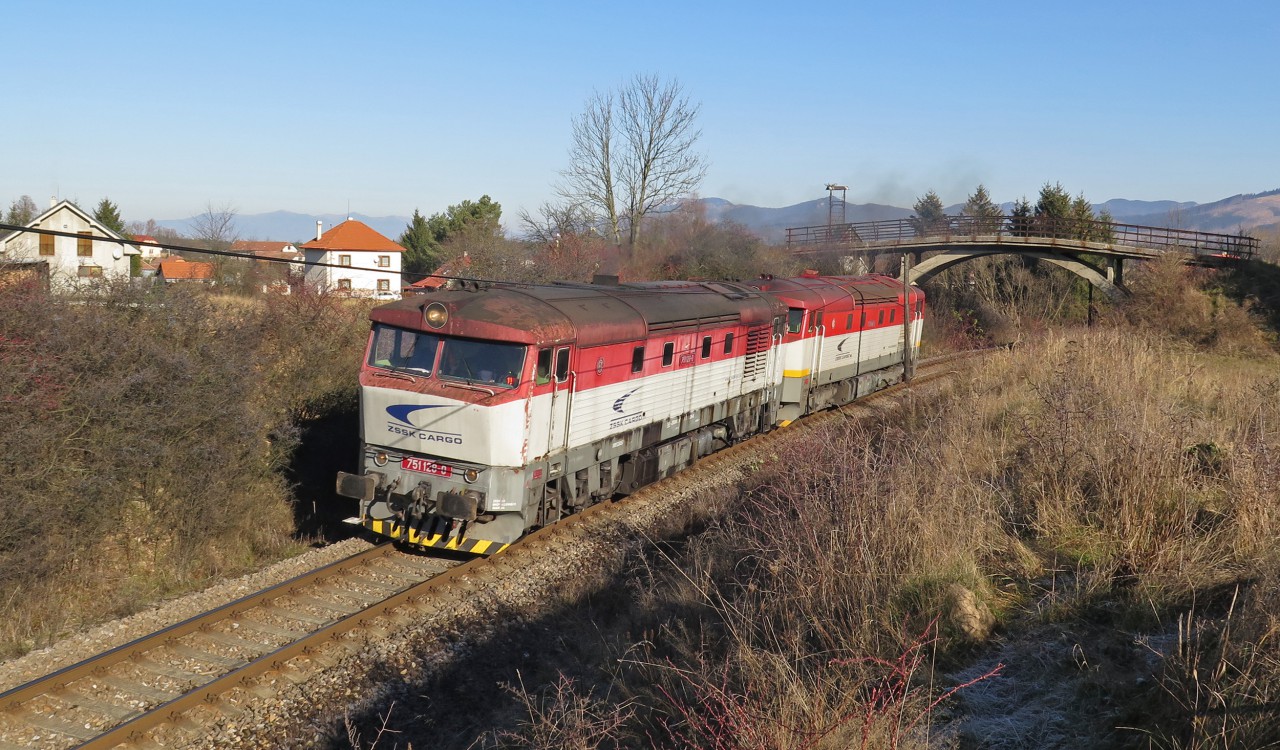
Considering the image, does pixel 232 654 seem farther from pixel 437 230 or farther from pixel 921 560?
pixel 437 230

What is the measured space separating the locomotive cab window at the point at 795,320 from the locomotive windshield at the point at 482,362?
9.31 meters

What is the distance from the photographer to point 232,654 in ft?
28.3

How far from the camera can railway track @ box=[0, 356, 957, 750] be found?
7.27 meters

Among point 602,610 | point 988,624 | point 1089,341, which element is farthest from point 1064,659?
point 1089,341

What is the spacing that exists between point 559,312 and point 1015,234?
32.8 meters

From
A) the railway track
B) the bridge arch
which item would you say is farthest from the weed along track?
the bridge arch

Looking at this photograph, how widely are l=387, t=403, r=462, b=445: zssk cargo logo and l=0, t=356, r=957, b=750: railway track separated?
154 centimetres

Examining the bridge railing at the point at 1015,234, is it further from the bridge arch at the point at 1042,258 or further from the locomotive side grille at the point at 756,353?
the locomotive side grille at the point at 756,353

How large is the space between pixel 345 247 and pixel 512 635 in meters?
55.8

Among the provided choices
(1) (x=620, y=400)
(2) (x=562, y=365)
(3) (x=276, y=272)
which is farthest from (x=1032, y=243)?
(2) (x=562, y=365)

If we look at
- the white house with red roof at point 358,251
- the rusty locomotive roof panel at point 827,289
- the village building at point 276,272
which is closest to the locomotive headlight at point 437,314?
the village building at point 276,272

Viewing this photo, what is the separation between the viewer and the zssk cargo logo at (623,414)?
12.6 metres

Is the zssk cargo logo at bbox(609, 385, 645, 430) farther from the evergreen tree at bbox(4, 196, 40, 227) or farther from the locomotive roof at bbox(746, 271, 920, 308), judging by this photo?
the evergreen tree at bbox(4, 196, 40, 227)

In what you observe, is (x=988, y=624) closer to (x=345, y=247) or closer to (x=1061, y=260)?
(x=1061, y=260)
